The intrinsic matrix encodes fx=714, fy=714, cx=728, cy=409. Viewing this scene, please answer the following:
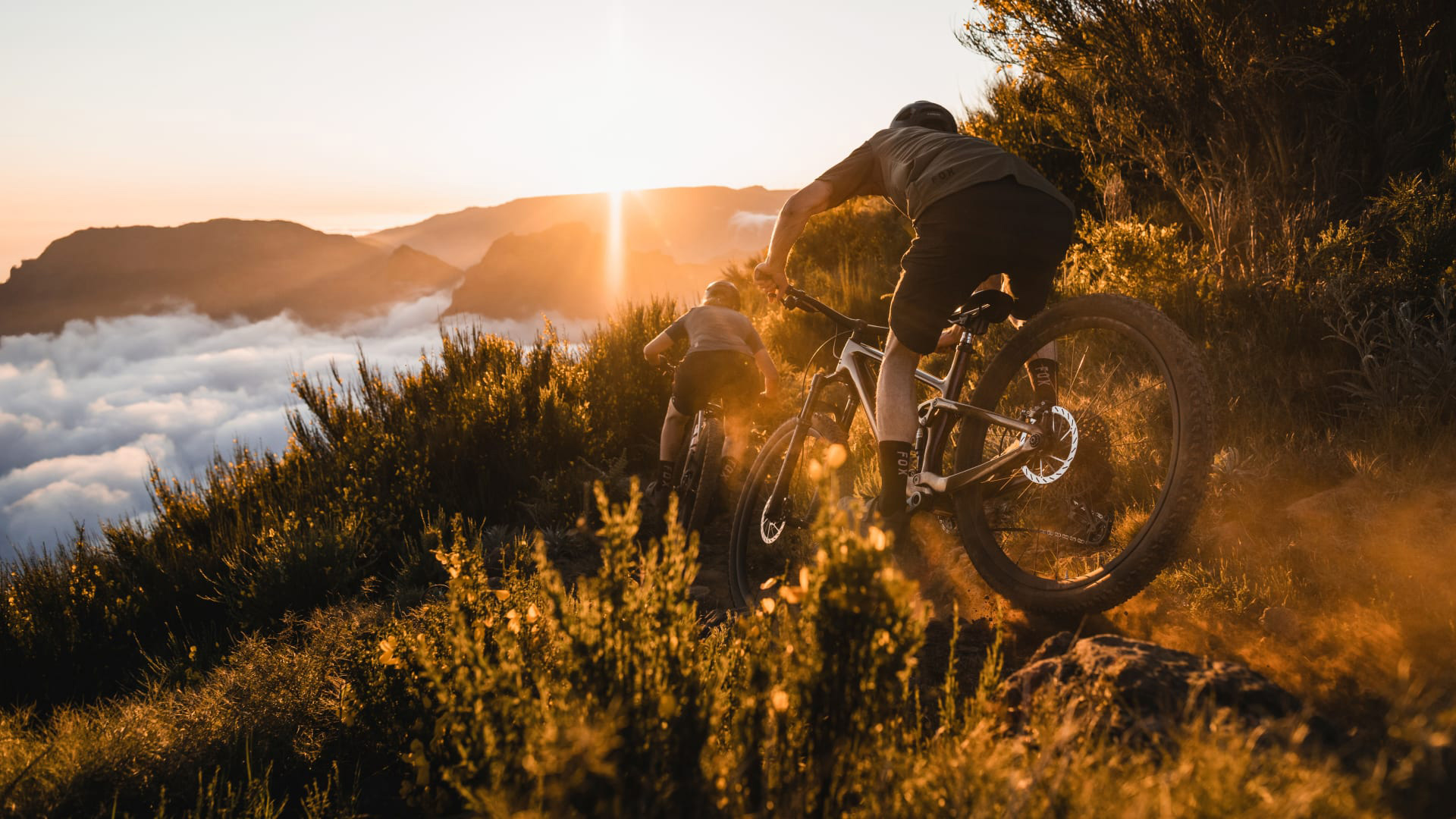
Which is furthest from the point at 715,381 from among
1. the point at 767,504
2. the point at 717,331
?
the point at 767,504

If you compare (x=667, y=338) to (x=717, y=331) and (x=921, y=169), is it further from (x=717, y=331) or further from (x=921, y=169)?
(x=921, y=169)

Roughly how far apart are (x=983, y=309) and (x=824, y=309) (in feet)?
2.81

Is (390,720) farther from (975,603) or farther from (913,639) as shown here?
(975,603)

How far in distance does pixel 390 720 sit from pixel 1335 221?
21.4 ft

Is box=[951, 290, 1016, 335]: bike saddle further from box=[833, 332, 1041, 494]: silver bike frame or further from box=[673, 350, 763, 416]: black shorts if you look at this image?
box=[673, 350, 763, 416]: black shorts

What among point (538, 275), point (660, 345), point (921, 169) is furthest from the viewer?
point (538, 275)

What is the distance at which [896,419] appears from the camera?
2.76 m

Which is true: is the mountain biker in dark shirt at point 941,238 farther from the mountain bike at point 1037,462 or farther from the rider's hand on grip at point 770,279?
the rider's hand on grip at point 770,279

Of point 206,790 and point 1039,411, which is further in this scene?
point 1039,411

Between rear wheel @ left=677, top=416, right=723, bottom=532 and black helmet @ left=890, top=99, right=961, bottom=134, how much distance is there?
254 cm

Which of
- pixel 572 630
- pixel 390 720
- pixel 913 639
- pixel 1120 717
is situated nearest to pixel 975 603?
pixel 1120 717

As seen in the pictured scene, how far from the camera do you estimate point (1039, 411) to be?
2.42 m

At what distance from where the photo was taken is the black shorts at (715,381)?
5.23 metres

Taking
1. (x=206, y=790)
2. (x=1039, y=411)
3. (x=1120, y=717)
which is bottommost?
(x=206, y=790)
